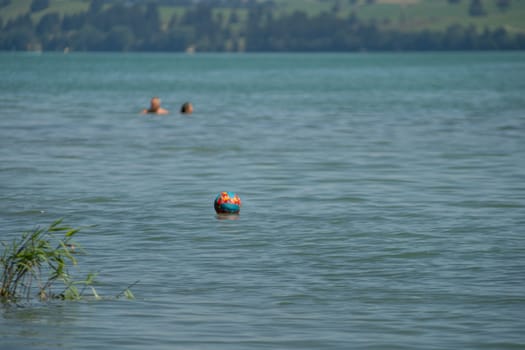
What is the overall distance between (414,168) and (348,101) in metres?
41.9

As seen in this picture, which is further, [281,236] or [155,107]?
[155,107]

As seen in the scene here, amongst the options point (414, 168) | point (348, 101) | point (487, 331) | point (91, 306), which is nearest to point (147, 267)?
point (91, 306)

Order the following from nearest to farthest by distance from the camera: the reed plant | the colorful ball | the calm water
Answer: the calm water < the reed plant < the colorful ball

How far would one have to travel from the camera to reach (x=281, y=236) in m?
16.9

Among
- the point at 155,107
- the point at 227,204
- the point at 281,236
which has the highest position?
the point at 227,204

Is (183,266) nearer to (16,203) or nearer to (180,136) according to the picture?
(16,203)

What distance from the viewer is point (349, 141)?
35094mm

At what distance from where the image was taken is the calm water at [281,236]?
1136 cm

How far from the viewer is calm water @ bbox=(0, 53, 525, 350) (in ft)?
37.3

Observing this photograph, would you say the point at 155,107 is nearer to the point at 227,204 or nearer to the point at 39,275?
the point at 227,204

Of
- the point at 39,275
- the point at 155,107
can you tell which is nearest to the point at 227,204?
the point at 39,275

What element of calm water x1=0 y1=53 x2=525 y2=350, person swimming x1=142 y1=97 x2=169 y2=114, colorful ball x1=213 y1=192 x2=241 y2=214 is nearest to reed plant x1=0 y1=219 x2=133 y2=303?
calm water x1=0 y1=53 x2=525 y2=350

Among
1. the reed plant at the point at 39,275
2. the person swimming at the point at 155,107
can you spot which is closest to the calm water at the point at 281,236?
the reed plant at the point at 39,275

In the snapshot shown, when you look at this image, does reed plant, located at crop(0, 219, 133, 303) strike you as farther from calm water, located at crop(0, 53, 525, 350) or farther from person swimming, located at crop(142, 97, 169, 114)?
person swimming, located at crop(142, 97, 169, 114)
